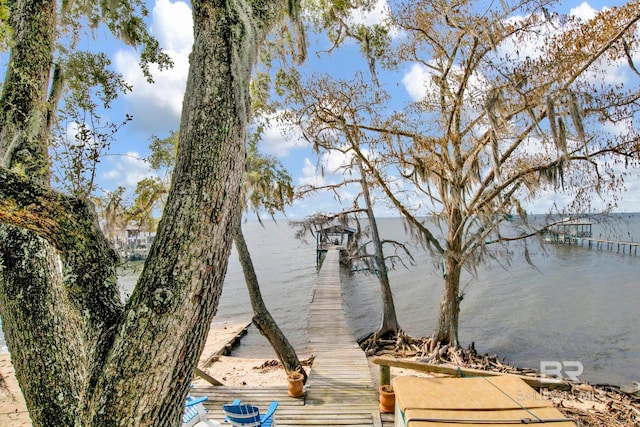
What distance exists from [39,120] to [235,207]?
1679 millimetres

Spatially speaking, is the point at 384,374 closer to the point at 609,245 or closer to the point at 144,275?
the point at 144,275

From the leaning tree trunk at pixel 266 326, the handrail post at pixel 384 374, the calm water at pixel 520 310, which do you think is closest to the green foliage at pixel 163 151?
the leaning tree trunk at pixel 266 326

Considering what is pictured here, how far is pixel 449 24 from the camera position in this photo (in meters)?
7.86

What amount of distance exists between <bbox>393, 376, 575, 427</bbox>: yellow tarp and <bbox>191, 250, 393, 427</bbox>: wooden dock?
92.7 inches

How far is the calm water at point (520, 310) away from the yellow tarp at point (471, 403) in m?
6.16

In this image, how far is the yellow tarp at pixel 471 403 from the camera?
180cm

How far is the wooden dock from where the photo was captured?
4.39m

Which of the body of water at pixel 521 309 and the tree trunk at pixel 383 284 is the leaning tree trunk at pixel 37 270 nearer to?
the body of water at pixel 521 309

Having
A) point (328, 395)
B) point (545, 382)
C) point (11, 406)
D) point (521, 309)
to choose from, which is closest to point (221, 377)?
point (11, 406)

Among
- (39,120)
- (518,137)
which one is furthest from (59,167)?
(518,137)

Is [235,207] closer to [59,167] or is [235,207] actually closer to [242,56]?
[242,56]

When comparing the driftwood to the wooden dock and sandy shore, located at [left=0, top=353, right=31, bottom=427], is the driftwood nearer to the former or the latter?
the wooden dock

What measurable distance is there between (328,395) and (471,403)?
11.4 ft

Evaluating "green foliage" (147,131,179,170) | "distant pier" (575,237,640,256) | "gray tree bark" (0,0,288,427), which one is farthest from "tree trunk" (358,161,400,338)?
"distant pier" (575,237,640,256)
